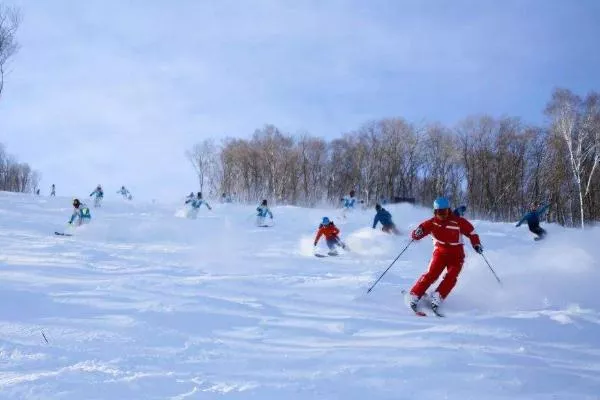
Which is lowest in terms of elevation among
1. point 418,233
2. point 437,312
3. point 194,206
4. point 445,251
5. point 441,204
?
point 437,312

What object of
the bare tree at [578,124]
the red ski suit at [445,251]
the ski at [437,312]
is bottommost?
the ski at [437,312]

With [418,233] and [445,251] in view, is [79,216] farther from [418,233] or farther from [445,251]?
[445,251]

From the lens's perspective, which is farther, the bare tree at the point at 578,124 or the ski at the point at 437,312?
the bare tree at the point at 578,124

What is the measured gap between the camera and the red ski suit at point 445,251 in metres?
6.27

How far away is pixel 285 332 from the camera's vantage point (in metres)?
4.75

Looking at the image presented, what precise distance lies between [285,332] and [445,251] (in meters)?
2.95

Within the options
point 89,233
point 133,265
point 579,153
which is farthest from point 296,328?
point 579,153

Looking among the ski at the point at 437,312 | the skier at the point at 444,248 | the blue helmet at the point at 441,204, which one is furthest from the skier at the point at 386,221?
the ski at the point at 437,312

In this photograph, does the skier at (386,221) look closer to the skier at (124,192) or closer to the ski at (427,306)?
the ski at (427,306)

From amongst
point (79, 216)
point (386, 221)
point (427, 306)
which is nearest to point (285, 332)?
point (427, 306)

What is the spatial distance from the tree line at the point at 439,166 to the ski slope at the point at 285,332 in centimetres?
2838

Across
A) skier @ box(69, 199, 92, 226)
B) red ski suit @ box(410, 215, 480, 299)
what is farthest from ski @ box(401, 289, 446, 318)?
skier @ box(69, 199, 92, 226)

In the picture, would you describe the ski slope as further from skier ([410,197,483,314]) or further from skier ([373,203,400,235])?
skier ([373,203,400,235])

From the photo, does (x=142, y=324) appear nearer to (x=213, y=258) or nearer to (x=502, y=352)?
(x=502, y=352)
